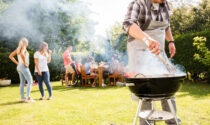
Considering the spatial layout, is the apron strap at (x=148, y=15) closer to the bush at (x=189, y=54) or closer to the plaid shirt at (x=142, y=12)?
the plaid shirt at (x=142, y=12)

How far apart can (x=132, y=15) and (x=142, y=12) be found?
15cm

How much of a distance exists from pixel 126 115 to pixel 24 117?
212 centimetres

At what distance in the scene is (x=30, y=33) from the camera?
18703 millimetres

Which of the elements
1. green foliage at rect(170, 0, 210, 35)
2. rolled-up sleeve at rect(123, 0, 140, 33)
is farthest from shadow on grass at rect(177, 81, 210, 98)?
green foliage at rect(170, 0, 210, 35)

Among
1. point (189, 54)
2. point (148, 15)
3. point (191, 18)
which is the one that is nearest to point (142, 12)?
point (148, 15)

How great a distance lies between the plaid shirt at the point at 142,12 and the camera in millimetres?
1824

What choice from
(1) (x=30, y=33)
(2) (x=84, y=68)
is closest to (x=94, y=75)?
(2) (x=84, y=68)

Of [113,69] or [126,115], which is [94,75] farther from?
[126,115]

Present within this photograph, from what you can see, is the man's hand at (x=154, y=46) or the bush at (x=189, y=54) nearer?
the man's hand at (x=154, y=46)

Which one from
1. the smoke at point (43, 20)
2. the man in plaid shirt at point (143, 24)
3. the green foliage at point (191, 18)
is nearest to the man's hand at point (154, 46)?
the man in plaid shirt at point (143, 24)

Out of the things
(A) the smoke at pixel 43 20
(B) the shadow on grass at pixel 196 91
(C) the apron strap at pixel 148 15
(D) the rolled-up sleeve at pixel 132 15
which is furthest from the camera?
(A) the smoke at pixel 43 20

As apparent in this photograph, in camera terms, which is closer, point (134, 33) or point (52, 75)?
point (134, 33)

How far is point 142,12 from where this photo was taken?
1901mm

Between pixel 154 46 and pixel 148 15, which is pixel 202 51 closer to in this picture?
pixel 148 15
